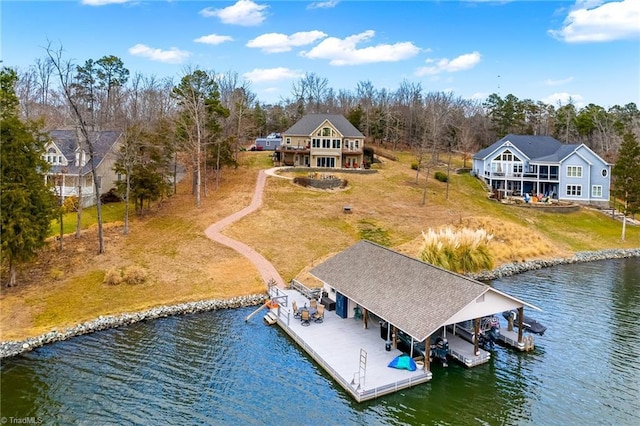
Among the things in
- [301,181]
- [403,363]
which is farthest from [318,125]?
[403,363]

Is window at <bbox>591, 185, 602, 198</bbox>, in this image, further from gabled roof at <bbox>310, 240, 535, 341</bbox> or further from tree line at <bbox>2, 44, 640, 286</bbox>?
gabled roof at <bbox>310, 240, 535, 341</bbox>

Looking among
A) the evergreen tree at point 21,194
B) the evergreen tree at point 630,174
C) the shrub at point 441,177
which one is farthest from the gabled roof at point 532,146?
the evergreen tree at point 21,194

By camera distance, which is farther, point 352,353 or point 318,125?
point 318,125

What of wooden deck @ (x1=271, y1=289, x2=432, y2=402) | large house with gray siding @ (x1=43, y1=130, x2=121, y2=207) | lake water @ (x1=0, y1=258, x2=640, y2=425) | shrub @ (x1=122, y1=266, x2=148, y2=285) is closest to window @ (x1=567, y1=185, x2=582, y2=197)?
lake water @ (x1=0, y1=258, x2=640, y2=425)

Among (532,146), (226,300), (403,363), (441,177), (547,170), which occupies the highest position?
(532,146)

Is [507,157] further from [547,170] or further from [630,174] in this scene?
[630,174]

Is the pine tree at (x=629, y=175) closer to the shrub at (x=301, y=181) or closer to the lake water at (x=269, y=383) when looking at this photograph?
the lake water at (x=269, y=383)

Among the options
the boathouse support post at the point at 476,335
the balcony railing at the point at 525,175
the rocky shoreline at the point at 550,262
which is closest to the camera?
the boathouse support post at the point at 476,335
